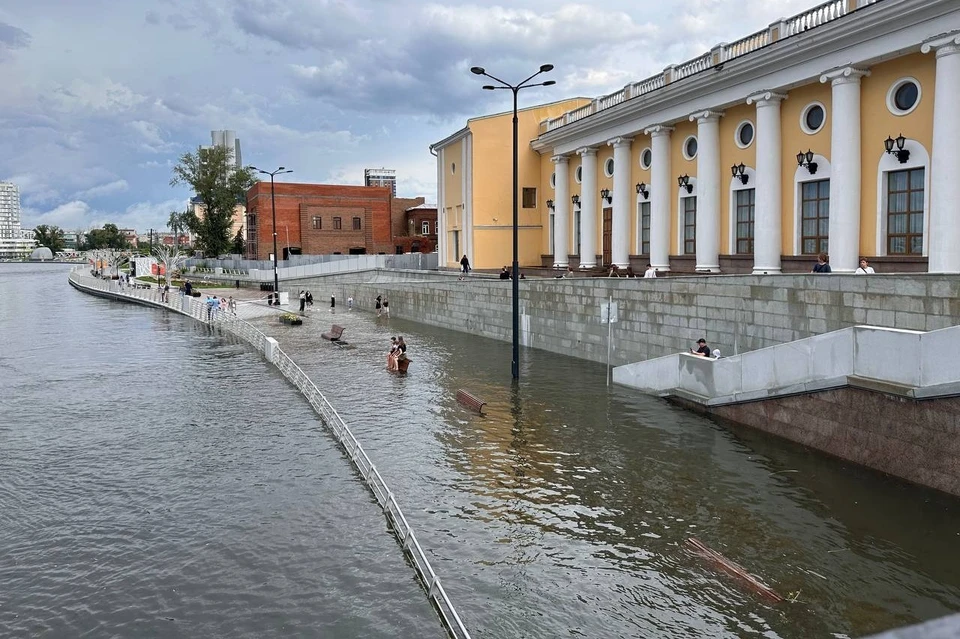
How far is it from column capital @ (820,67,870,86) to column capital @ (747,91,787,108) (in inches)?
102

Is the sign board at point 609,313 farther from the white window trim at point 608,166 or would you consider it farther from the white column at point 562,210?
the white column at point 562,210

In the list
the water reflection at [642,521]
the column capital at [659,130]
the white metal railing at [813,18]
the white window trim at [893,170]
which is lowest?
the water reflection at [642,521]

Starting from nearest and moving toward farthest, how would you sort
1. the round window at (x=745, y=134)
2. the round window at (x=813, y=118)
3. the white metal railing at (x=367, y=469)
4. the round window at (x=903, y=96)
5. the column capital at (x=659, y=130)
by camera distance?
1. the white metal railing at (x=367, y=469)
2. the round window at (x=903, y=96)
3. the round window at (x=813, y=118)
4. the round window at (x=745, y=134)
5. the column capital at (x=659, y=130)

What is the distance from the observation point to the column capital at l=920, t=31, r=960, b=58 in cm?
1888

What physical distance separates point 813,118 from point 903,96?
136 inches

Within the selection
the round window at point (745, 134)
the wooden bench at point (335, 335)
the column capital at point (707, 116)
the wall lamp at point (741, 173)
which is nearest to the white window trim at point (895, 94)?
the round window at point (745, 134)

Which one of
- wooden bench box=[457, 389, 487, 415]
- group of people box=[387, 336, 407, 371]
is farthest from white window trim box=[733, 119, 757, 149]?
wooden bench box=[457, 389, 487, 415]

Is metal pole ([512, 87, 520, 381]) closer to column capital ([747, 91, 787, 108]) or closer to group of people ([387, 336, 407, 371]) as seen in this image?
group of people ([387, 336, 407, 371])

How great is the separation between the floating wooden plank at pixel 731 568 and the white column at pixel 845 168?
14.7m

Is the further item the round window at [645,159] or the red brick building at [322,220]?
the red brick building at [322,220]

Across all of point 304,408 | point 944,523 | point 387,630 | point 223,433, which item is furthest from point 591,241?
point 387,630

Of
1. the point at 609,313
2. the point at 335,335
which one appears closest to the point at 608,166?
the point at 335,335

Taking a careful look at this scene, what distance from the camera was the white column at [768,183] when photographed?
25609 millimetres

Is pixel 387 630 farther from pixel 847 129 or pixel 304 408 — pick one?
pixel 847 129
